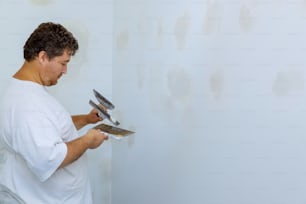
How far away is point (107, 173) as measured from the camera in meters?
2.68

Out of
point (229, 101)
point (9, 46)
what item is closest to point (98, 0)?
point (9, 46)

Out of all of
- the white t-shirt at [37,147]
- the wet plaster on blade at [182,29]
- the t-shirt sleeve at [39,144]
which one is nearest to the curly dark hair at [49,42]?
the white t-shirt at [37,147]

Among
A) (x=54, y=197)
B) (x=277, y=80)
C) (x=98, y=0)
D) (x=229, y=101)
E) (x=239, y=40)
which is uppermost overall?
(x=98, y=0)

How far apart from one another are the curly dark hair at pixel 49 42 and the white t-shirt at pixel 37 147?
124 millimetres

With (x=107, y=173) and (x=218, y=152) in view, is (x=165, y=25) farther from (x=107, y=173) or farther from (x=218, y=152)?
(x=107, y=173)

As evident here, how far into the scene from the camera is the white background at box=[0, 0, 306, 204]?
1686mm

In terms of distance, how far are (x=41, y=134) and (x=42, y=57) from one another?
0.30m

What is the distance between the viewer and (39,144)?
58.8 inches

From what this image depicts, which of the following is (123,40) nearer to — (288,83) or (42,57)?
(42,57)

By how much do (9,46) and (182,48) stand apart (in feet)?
3.23

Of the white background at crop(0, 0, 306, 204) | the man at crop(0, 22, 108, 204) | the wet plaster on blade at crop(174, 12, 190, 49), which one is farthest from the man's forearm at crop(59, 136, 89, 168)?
the wet plaster on blade at crop(174, 12, 190, 49)

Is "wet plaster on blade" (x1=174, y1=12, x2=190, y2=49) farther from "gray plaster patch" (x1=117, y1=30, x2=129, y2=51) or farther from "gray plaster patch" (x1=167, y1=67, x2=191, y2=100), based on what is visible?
"gray plaster patch" (x1=117, y1=30, x2=129, y2=51)

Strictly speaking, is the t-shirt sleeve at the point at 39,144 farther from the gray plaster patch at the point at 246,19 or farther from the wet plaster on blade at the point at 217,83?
the gray plaster patch at the point at 246,19

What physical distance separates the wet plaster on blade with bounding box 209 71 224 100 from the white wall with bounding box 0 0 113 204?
89cm
